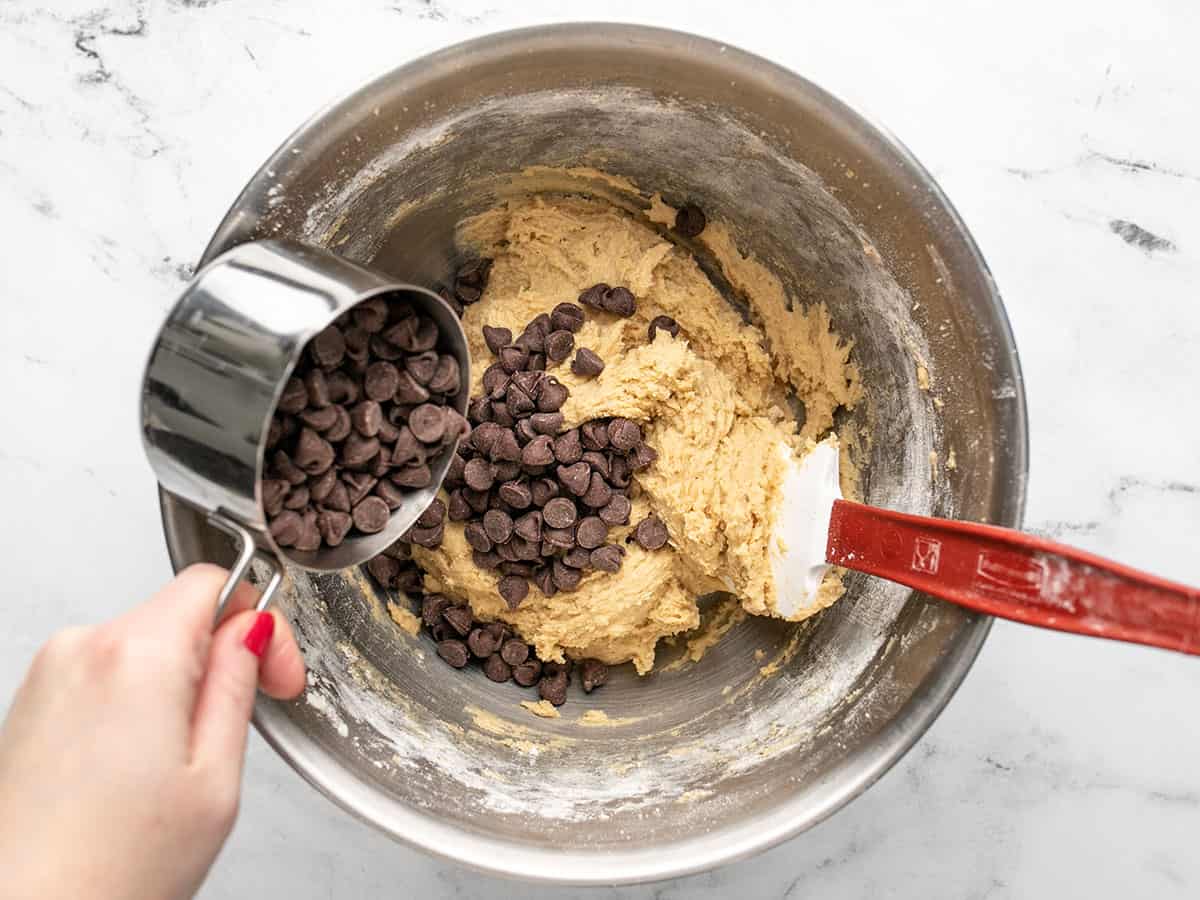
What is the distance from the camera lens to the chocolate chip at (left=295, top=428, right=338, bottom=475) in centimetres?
187

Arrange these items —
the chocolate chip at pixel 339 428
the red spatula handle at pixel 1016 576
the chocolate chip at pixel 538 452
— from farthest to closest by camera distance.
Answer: the chocolate chip at pixel 538 452 < the chocolate chip at pixel 339 428 < the red spatula handle at pixel 1016 576

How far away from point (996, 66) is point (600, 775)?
6.50 ft

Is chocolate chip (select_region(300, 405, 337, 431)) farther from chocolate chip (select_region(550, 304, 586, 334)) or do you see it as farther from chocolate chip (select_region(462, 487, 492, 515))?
chocolate chip (select_region(550, 304, 586, 334))

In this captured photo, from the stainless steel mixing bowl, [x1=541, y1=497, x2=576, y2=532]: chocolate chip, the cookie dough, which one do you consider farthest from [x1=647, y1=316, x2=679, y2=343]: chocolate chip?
[x1=541, y1=497, x2=576, y2=532]: chocolate chip

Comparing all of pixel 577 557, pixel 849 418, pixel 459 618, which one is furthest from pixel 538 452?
pixel 849 418

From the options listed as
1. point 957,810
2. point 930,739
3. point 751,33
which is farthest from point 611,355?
point 957,810

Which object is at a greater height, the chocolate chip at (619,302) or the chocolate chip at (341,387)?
the chocolate chip at (619,302)

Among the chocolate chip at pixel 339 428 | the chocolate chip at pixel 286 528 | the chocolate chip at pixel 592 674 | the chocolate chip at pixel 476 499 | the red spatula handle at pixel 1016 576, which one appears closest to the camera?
the red spatula handle at pixel 1016 576

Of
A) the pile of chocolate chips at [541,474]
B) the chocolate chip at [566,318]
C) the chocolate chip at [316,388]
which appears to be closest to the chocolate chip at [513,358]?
the pile of chocolate chips at [541,474]

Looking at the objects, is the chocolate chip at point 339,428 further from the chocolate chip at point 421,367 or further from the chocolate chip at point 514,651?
the chocolate chip at point 514,651

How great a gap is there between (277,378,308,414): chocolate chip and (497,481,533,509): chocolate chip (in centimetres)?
65

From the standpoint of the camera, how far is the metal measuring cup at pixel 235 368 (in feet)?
5.59

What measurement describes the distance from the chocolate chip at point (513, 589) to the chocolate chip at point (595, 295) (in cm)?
70

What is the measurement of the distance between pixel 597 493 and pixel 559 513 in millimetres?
101
